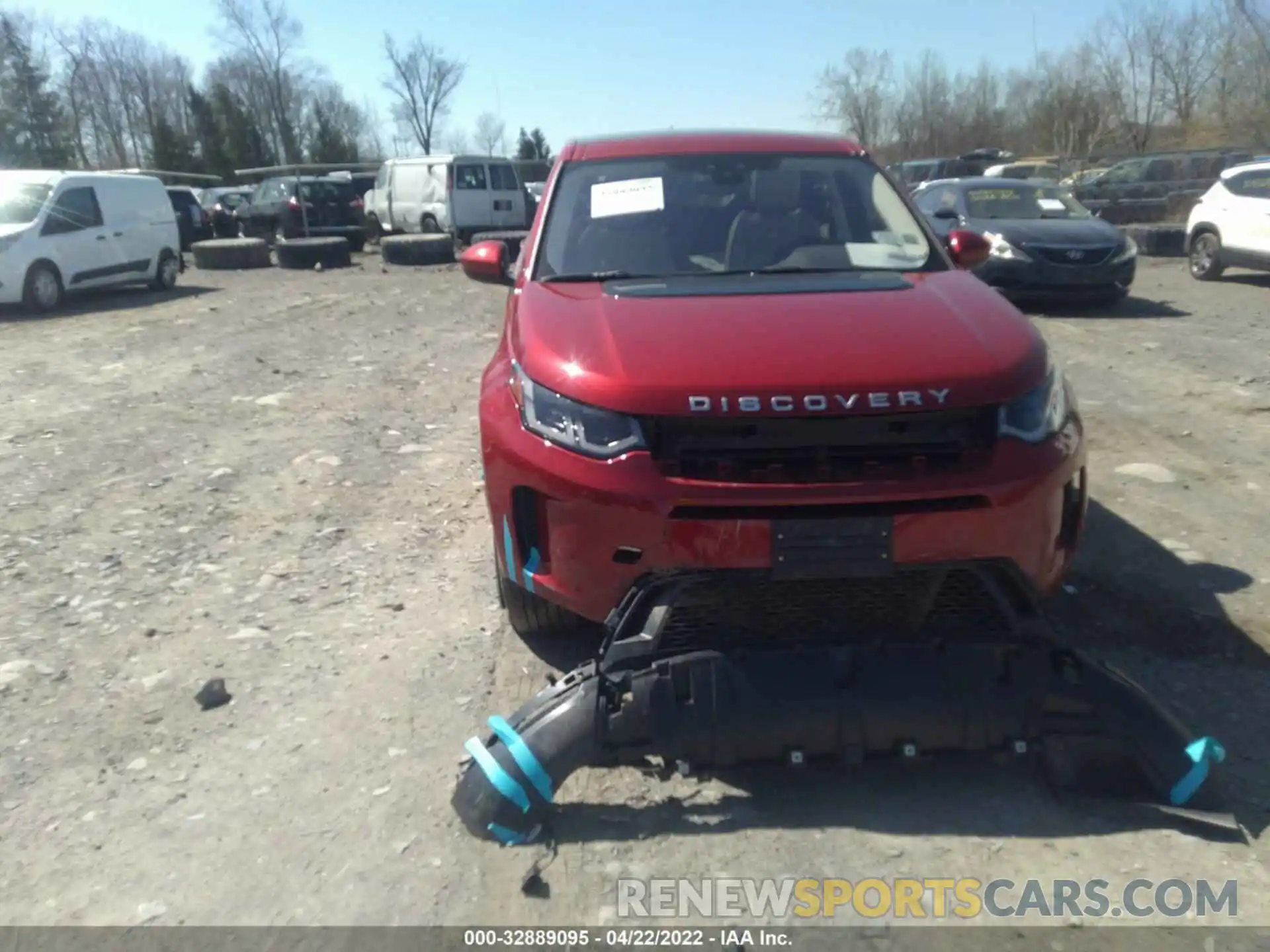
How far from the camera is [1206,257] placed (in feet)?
49.1

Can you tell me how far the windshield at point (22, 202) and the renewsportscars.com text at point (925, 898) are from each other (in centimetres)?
1422

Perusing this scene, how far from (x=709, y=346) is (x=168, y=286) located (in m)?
15.5

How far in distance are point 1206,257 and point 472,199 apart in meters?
15.3

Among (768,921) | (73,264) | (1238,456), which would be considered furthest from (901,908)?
(73,264)

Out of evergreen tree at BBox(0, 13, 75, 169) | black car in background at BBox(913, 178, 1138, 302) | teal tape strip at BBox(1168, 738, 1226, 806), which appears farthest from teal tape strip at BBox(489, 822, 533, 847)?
evergreen tree at BBox(0, 13, 75, 169)

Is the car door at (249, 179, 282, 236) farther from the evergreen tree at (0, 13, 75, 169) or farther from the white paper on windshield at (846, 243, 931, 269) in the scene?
the evergreen tree at (0, 13, 75, 169)

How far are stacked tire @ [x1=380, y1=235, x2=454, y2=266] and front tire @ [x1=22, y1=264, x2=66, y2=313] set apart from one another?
6.65 metres

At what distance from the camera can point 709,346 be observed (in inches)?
124

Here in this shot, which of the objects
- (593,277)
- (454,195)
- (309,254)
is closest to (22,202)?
(309,254)

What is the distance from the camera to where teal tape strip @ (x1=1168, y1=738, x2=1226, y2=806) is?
2.79 metres

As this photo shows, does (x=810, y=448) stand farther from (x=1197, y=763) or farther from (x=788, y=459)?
(x=1197, y=763)

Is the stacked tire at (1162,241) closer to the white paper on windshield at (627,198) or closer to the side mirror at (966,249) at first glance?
the side mirror at (966,249)

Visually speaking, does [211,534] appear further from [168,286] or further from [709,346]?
[168,286]

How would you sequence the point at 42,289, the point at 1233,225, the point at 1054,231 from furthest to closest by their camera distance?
the point at 1233,225, the point at 42,289, the point at 1054,231
